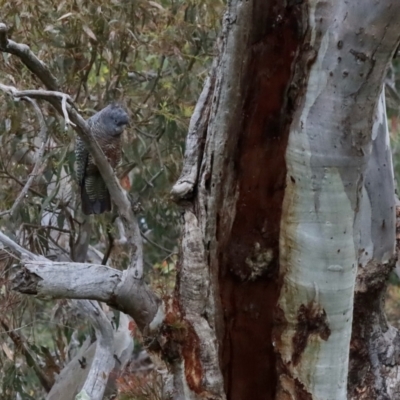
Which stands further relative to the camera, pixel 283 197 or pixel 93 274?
pixel 93 274

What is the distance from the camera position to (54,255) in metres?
2.82

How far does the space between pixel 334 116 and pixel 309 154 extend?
3.2 inches

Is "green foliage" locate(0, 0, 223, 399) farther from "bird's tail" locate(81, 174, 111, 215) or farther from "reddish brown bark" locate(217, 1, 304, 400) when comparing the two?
"reddish brown bark" locate(217, 1, 304, 400)

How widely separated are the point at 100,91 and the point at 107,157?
517 mm

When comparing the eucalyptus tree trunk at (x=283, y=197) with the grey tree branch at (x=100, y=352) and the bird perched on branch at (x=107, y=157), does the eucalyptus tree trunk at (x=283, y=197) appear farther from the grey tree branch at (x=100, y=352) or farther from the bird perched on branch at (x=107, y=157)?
the grey tree branch at (x=100, y=352)

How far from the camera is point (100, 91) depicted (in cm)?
293

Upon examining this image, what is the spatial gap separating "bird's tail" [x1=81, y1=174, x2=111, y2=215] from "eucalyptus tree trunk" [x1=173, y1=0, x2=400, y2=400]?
123cm

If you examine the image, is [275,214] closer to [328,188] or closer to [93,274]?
[328,188]

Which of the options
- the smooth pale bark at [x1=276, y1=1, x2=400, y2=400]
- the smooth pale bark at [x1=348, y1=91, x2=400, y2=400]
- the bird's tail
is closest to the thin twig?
the smooth pale bark at [x1=276, y1=1, x2=400, y2=400]

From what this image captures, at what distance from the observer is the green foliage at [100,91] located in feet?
8.20

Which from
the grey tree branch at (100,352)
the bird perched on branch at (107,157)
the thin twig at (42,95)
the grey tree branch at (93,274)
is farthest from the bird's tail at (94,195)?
the thin twig at (42,95)

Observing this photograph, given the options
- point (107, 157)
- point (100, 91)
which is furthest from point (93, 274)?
point (100, 91)

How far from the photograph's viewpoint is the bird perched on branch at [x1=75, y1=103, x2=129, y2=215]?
2523 mm

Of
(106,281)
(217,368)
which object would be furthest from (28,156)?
(217,368)
